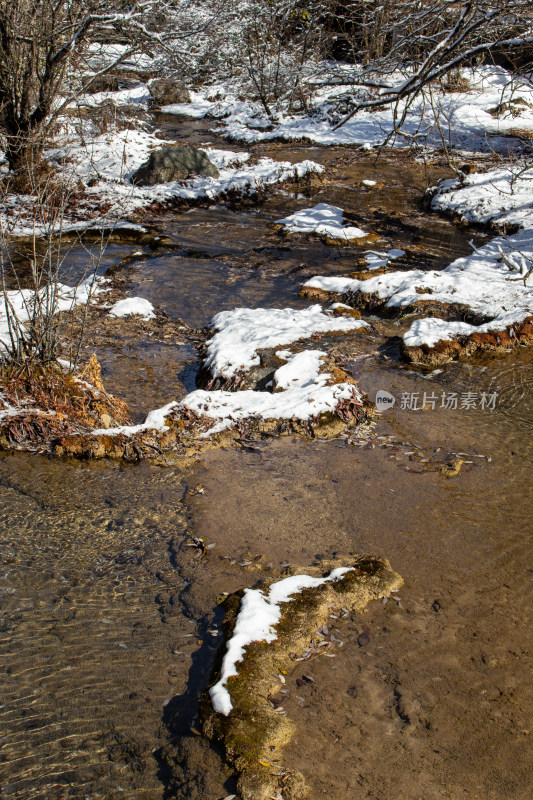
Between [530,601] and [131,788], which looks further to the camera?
[530,601]

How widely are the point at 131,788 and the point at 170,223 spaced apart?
1142cm

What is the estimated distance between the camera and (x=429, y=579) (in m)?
3.71

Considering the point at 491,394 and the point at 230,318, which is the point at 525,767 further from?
the point at 230,318

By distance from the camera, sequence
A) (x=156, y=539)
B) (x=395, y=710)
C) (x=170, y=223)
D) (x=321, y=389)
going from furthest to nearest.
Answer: (x=170, y=223), (x=321, y=389), (x=156, y=539), (x=395, y=710)

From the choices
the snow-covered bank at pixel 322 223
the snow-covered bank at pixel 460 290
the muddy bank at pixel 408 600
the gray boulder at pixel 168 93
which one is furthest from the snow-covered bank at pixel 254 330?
the gray boulder at pixel 168 93

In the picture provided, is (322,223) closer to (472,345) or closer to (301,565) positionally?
(472,345)

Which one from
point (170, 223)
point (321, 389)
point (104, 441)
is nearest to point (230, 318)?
point (321, 389)

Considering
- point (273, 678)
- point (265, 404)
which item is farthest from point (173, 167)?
point (273, 678)

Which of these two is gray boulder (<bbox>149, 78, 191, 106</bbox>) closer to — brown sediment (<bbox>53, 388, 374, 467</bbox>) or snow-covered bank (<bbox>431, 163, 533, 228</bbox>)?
snow-covered bank (<bbox>431, 163, 533, 228</bbox>)

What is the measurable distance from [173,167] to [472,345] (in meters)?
10.1

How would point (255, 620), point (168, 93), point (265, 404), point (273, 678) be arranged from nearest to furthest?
1. point (273, 678)
2. point (255, 620)
3. point (265, 404)
4. point (168, 93)

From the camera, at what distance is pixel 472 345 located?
22.9 feet

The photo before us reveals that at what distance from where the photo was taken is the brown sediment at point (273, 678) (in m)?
2.47

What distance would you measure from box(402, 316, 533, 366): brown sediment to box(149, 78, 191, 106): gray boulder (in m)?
23.4
